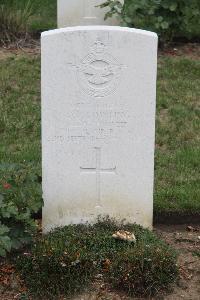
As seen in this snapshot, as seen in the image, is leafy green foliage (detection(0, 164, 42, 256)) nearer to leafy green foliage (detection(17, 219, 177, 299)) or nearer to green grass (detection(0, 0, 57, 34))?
leafy green foliage (detection(17, 219, 177, 299))

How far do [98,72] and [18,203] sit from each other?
3.12 ft

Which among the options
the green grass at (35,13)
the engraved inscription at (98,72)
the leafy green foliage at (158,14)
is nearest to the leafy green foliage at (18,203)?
the engraved inscription at (98,72)

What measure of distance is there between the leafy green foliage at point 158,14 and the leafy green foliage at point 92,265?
436 cm

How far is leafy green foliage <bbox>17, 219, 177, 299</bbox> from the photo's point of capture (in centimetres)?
425

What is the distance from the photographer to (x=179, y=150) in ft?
20.8

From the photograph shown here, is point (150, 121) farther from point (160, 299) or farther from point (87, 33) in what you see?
point (160, 299)

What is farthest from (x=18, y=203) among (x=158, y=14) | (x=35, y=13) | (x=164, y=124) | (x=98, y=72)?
(x=35, y=13)

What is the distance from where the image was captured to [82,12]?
30.0 feet

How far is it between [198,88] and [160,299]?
3873 mm

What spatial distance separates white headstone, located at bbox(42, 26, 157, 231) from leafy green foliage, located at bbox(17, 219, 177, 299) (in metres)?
0.31

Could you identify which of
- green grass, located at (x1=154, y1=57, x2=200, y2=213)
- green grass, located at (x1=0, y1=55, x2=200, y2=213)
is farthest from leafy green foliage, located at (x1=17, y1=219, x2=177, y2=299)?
green grass, located at (x1=154, y1=57, x2=200, y2=213)

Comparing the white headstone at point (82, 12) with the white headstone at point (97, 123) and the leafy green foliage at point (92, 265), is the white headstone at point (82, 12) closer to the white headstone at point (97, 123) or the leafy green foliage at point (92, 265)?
the white headstone at point (97, 123)

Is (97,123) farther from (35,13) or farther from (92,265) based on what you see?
(35,13)

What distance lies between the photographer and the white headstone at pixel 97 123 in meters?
4.53
